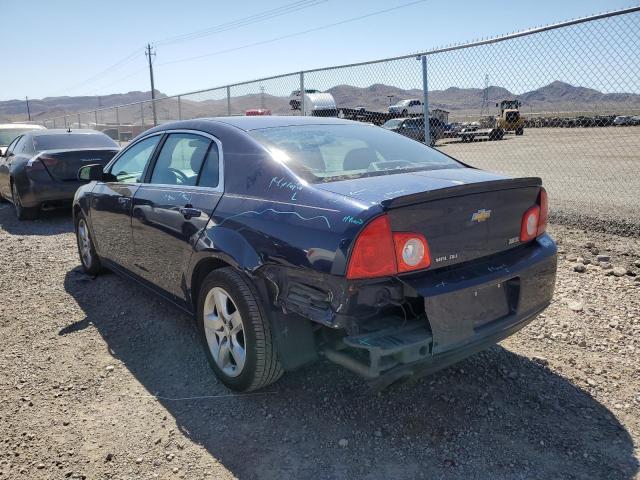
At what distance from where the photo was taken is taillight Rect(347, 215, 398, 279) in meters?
2.24

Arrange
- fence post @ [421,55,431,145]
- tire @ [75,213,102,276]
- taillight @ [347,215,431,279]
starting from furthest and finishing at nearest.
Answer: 1. fence post @ [421,55,431,145]
2. tire @ [75,213,102,276]
3. taillight @ [347,215,431,279]

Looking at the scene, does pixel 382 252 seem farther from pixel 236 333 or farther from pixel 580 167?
pixel 580 167

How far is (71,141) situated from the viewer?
27.9 feet

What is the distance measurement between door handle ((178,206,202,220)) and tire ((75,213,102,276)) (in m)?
2.19

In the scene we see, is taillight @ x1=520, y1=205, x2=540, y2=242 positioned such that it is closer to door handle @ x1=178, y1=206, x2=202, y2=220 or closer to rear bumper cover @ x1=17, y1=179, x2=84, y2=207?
door handle @ x1=178, y1=206, x2=202, y2=220

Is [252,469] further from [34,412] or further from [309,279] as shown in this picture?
[34,412]

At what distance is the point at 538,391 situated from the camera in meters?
2.97

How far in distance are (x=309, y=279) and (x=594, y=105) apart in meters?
5.27

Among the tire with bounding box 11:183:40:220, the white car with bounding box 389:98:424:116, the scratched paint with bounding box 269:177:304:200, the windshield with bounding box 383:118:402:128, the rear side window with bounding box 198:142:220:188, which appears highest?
the white car with bounding box 389:98:424:116

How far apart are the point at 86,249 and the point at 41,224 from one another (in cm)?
352

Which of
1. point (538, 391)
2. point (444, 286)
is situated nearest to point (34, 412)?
point (444, 286)

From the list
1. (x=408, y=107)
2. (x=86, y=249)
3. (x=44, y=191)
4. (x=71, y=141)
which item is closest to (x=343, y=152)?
(x=86, y=249)

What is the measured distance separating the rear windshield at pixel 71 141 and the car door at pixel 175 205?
208 inches

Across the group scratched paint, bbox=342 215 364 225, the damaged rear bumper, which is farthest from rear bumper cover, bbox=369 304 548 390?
scratched paint, bbox=342 215 364 225
